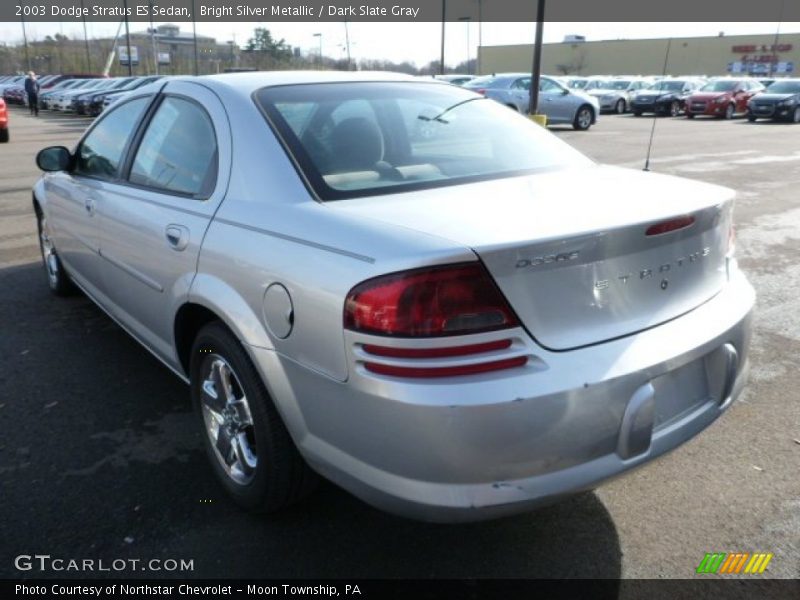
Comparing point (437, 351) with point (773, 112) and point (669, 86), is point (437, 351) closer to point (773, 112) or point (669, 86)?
point (773, 112)

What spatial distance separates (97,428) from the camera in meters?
3.45

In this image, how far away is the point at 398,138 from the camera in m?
3.09

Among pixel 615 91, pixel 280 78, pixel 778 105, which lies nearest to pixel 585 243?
pixel 280 78

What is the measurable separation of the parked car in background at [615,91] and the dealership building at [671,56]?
36.4 m

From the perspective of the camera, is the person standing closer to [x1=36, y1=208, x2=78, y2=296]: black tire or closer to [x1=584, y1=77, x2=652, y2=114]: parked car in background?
[x1=584, y1=77, x2=652, y2=114]: parked car in background

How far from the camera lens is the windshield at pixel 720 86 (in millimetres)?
30609

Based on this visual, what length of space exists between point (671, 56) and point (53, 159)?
8173 cm

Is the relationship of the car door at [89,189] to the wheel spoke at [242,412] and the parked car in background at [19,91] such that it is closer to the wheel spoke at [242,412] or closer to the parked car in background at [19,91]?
the wheel spoke at [242,412]

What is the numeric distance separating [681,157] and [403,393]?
47.2 feet

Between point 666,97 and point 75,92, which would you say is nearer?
point 75,92

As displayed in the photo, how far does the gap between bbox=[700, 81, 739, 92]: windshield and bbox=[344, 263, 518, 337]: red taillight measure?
108 ft

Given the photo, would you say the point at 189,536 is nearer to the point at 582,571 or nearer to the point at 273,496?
the point at 273,496

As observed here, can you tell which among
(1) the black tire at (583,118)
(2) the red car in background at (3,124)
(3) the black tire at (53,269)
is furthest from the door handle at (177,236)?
(1) the black tire at (583,118)

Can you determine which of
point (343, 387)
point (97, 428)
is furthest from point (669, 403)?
point (97, 428)
